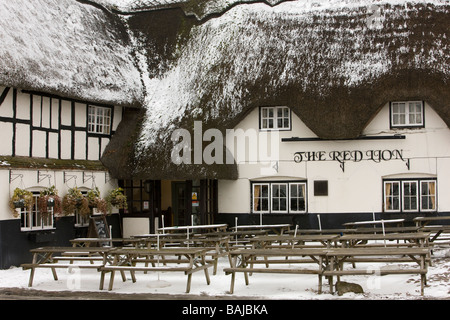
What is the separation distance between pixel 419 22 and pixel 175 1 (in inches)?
330

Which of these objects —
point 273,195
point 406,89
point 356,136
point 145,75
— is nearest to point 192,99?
point 145,75

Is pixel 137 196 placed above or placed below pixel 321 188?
below

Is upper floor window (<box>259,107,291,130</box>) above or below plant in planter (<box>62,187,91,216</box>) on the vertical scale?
above

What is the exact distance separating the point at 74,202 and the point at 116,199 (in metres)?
1.86

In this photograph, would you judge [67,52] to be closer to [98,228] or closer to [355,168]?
[98,228]

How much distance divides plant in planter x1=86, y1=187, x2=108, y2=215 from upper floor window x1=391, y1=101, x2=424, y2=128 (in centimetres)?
857

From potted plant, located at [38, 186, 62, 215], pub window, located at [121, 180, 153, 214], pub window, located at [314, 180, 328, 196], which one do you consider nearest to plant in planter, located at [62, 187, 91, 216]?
potted plant, located at [38, 186, 62, 215]

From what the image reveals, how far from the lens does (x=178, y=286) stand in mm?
12547

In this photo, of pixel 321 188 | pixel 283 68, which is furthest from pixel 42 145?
pixel 321 188

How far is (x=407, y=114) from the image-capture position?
725 inches

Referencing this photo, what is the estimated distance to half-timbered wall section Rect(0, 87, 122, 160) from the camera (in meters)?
16.1

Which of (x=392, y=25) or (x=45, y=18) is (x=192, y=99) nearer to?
(x=45, y=18)

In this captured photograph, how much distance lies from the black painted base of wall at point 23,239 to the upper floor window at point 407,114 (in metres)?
9.60

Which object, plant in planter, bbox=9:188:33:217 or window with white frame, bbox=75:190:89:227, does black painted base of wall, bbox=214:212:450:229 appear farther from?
plant in planter, bbox=9:188:33:217
